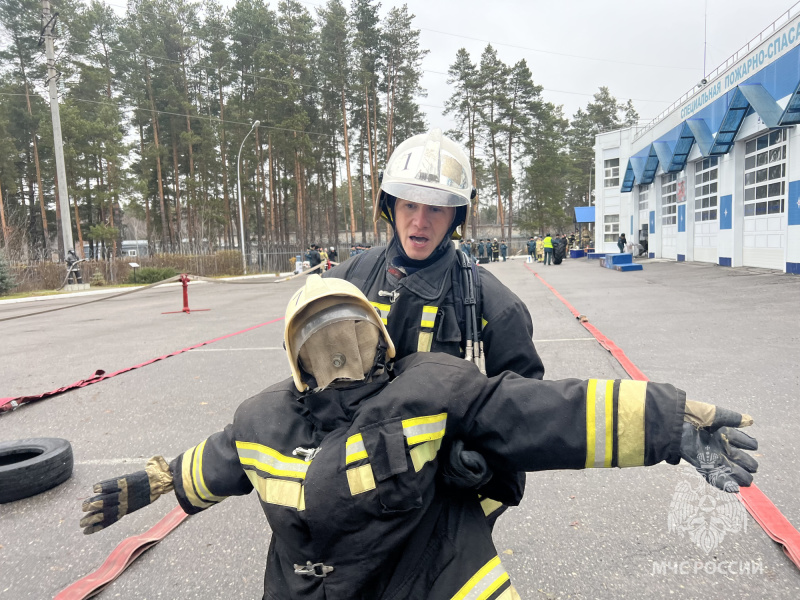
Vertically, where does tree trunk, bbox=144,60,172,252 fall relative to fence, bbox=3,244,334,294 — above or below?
above

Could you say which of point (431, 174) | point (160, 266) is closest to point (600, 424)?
point (431, 174)

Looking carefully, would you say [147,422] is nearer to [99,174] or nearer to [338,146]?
[99,174]

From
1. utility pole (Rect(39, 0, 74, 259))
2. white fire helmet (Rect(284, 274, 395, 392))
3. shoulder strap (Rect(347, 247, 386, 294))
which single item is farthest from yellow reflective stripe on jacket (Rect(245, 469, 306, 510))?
utility pole (Rect(39, 0, 74, 259))

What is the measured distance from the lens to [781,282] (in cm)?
1364

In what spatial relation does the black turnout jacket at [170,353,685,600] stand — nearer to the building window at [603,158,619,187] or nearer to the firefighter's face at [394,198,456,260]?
the firefighter's face at [394,198,456,260]

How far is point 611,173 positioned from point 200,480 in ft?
136

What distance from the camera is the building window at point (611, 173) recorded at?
3859 centimetres

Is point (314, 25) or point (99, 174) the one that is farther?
point (314, 25)

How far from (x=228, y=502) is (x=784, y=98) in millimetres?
18579

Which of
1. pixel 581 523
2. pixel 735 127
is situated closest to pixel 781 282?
pixel 735 127

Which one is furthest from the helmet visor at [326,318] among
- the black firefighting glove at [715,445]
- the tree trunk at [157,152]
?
the tree trunk at [157,152]

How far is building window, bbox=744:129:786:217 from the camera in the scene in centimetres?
1672

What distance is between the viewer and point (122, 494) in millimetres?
1772

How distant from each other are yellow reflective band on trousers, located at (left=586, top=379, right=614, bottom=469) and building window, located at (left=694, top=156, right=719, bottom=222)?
2403 centimetres
